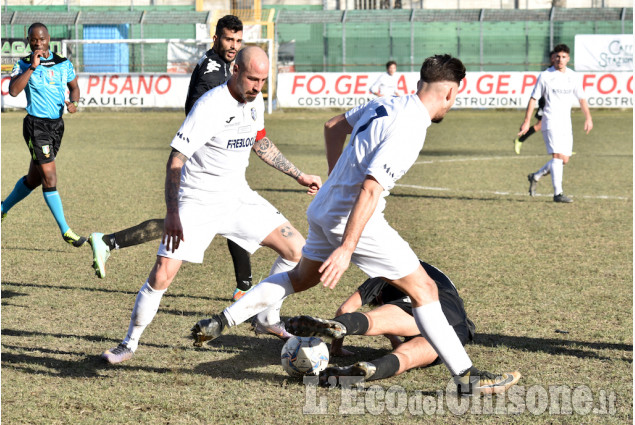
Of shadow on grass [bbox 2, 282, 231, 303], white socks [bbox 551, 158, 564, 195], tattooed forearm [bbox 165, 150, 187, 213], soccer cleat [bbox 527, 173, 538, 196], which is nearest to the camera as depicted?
tattooed forearm [bbox 165, 150, 187, 213]

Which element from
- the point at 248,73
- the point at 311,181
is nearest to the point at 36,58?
the point at 311,181

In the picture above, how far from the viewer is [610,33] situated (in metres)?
35.9

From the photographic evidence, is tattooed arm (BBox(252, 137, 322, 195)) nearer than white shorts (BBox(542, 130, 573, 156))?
Yes

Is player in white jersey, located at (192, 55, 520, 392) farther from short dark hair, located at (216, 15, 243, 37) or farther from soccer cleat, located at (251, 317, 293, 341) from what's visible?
short dark hair, located at (216, 15, 243, 37)

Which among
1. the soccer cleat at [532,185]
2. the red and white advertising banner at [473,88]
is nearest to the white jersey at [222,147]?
the soccer cleat at [532,185]

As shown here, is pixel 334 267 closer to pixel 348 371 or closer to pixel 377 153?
pixel 377 153

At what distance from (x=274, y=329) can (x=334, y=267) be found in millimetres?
1623

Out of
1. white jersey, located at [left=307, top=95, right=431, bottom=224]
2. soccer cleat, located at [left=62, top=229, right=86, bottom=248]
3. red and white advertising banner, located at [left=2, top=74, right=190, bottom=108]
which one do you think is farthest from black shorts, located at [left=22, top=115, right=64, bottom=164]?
red and white advertising banner, located at [left=2, top=74, right=190, bottom=108]

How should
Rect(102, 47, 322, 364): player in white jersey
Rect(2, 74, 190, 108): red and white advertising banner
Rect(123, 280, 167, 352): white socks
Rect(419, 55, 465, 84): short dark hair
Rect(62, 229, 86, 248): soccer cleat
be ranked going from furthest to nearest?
Rect(2, 74, 190, 108): red and white advertising banner, Rect(62, 229, 86, 248): soccer cleat, Rect(123, 280, 167, 352): white socks, Rect(102, 47, 322, 364): player in white jersey, Rect(419, 55, 465, 84): short dark hair

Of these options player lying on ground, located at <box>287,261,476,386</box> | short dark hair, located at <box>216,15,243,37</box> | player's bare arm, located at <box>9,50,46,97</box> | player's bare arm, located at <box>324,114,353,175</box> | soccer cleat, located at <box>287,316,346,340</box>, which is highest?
short dark hair, located at <box>216,15,243,37</box>

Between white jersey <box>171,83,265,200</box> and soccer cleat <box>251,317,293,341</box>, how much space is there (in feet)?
2.84

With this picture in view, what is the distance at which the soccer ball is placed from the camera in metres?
4.77

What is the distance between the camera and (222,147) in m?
5.24

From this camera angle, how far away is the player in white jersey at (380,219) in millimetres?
4035
